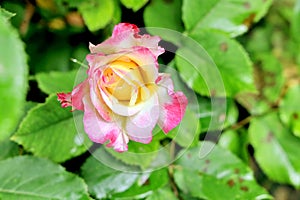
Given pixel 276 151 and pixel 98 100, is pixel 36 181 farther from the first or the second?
pixel 276 151

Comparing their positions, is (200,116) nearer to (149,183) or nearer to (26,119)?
(149,183)

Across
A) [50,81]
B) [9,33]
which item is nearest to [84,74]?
[50,81]

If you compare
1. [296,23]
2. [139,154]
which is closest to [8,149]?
A: [139,154]

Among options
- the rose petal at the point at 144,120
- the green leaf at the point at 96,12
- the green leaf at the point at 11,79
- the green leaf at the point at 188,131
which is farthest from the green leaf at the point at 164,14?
the green leaf at the point at 11,79

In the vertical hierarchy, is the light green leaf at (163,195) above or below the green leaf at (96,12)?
below

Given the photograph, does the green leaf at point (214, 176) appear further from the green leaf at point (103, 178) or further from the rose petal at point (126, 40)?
the rose petal at point (126, 40)

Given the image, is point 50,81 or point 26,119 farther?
point 50,81
